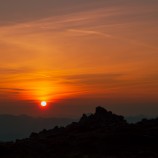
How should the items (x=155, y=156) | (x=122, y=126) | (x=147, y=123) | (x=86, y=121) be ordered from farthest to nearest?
1. (x=86, y=121)
2. (x=147, y=123)
3. (x=122, y=126)
4. (x=155, y=156)

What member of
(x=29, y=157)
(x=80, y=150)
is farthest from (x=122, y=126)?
(x=29, y=157)

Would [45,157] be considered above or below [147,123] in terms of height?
below

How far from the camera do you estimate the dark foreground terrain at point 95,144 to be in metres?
70.3

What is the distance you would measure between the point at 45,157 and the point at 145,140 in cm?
1562

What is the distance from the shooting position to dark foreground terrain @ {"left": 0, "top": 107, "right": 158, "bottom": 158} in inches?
2768

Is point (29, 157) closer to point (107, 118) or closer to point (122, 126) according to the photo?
point (122, 126)

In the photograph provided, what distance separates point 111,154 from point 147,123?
76.8 feet

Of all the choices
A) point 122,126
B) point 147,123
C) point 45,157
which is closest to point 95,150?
point 45,157

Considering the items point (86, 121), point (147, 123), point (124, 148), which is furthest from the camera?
point (86, 121)

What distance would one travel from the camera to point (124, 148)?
72.6 metres

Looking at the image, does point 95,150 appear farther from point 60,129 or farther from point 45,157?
point 60,129

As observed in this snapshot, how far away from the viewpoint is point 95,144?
74375mm

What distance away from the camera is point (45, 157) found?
69438 millimetres

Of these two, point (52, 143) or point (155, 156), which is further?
point (52, 143)
